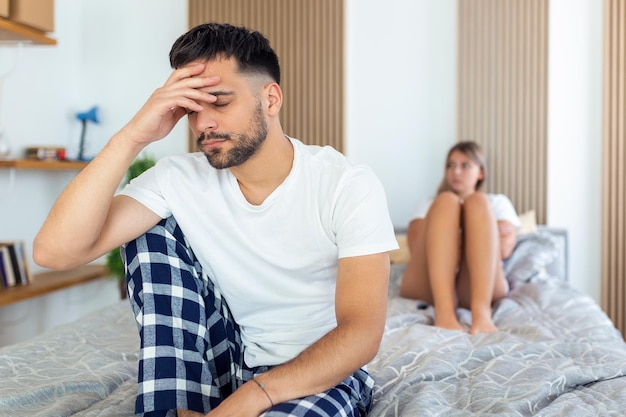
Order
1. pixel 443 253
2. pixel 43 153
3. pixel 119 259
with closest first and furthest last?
1. pixel 443 253
2. pixel 43 153
3. pixel 119 259

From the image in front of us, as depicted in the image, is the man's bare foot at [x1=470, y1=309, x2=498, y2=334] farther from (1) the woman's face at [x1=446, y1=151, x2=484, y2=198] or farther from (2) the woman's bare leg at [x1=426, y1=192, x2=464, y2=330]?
(1) the woman's face at [x1=446, y1=151, x2=484, y2=198]

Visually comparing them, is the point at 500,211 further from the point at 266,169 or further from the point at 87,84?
the point at 87,84

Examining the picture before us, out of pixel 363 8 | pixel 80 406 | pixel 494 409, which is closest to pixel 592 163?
pixel 363 8

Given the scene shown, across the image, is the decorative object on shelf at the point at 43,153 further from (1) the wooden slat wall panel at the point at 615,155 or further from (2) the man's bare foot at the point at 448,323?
(1) the wooden slat wall panel at the point at 615,155

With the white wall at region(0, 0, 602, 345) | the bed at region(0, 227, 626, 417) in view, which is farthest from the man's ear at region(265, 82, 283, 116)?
the white wall at region(0, 0, 602, 345)

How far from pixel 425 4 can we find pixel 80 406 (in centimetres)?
313

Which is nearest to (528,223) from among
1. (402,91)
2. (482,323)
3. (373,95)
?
(402,91)

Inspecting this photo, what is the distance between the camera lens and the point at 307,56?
13.4ft

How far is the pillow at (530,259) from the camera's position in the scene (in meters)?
2.93

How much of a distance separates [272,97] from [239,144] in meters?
0.15

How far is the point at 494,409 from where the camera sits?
1400 mm

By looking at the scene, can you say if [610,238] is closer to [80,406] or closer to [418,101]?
[418,101]

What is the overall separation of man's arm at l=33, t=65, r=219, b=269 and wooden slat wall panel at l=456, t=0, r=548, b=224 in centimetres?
265

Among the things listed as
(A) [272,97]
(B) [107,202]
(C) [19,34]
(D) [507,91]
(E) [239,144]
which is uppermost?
(C) [19,34]
